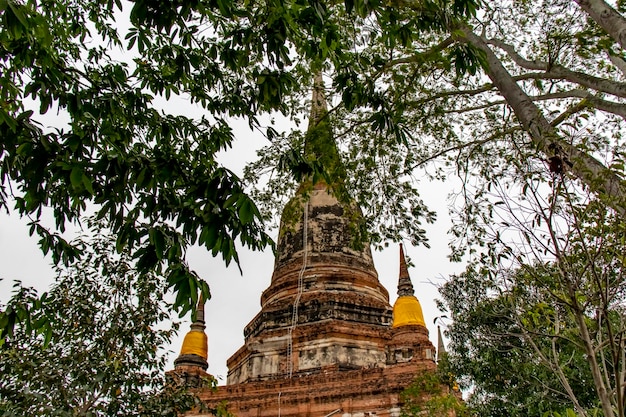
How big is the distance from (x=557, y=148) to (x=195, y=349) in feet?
42.4

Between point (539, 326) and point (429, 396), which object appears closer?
point (539, 326)

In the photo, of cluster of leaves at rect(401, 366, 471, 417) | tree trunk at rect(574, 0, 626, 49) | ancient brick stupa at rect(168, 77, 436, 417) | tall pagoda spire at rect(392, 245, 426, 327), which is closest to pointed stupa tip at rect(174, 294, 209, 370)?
ancient brick stupa at rect(168, 77, 436, 417)

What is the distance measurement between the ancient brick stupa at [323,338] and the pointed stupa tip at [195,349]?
0.04 meters

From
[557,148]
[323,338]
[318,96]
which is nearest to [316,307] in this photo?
[323,338]

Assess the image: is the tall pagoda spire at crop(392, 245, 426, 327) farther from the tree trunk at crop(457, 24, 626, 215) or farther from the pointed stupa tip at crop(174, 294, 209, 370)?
the tree trunk at crop(457, 24, 626, 215)

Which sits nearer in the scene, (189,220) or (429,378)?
(189,220)

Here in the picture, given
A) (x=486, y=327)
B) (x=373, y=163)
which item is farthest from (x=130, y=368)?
(x=486, y=327)

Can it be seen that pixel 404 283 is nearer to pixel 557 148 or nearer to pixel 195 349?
pixel 195 349

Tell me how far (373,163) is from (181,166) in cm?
487

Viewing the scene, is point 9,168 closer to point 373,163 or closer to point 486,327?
point 373,163

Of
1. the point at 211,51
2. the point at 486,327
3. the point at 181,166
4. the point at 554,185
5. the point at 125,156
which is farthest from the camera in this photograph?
the point at 486,327

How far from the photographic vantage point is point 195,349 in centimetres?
1579

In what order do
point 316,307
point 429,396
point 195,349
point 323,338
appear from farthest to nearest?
point 195,349 → point 316,307 → point 323,338 → point 429,396

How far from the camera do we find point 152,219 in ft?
12.9
